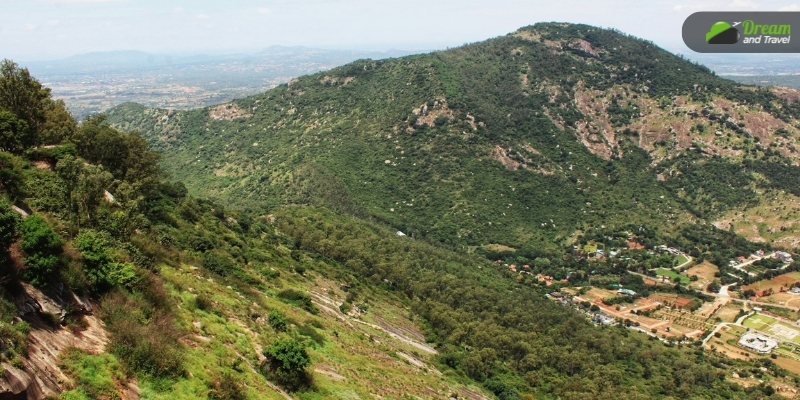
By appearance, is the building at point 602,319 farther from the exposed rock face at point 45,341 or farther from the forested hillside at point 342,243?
the exposed rock face at point 45,341

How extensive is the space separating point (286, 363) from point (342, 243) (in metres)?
65.1

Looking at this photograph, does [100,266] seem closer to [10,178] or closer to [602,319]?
[10,178]

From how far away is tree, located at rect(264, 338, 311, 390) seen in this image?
80.4ft

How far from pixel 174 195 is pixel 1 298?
160 ft

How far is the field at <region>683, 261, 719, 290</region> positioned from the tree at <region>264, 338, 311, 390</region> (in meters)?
145

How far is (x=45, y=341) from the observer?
15.8 m

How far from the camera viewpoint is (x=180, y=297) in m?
26.2

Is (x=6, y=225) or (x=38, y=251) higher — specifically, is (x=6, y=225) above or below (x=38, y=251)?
above

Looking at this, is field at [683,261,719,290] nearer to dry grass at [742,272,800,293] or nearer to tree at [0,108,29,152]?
dry grass at [742,272,800,293]

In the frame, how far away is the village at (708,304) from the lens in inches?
4225

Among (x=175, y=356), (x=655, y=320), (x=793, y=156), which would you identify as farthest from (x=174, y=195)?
(x=793, y=156)

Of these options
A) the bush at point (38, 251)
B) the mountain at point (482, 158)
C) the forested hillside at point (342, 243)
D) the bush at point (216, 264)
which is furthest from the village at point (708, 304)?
the bush at point (38, 251)

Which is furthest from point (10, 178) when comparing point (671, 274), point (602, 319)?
point (671, 274)

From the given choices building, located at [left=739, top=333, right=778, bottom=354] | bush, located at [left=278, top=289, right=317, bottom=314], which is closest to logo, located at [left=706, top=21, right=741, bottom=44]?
bush, located at [left=278, top=289, right=317, bottom=314]
